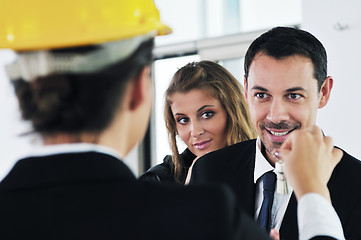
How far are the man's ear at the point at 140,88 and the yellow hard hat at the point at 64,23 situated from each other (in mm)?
70

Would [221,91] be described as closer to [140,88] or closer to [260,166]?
[260,166]

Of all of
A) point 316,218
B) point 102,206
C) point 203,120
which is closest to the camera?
point 102,206

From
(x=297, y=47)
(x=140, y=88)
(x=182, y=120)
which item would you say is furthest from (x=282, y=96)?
(x=140, y=88)

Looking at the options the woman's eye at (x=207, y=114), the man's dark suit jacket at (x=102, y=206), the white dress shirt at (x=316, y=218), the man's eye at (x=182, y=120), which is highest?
the man's dark suit jacket at (x=102, y=206)

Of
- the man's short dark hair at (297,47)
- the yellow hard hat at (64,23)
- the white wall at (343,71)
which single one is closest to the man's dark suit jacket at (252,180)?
the man's short dark hair at (297,47)

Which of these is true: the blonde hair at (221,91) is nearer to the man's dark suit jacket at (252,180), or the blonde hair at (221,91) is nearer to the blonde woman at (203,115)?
the blonde woman at (203,115)

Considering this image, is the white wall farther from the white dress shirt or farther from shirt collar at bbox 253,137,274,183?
the white dress shirt

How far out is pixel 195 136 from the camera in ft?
8.41

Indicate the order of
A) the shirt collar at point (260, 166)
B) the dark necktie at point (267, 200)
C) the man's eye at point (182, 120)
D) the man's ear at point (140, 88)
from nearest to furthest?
the man's ear at point (140, 88), the dark necktie at point (267, 200), the shirt collar at point (260, 166), the man's eye at point (182, 120)

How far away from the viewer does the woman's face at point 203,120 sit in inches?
101

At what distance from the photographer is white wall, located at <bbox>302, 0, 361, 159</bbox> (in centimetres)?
347

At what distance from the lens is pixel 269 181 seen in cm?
183

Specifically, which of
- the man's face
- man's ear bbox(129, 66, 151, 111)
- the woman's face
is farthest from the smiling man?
man's ear bbox(129, 66, 151, 111)

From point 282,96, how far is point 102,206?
4.41ft
